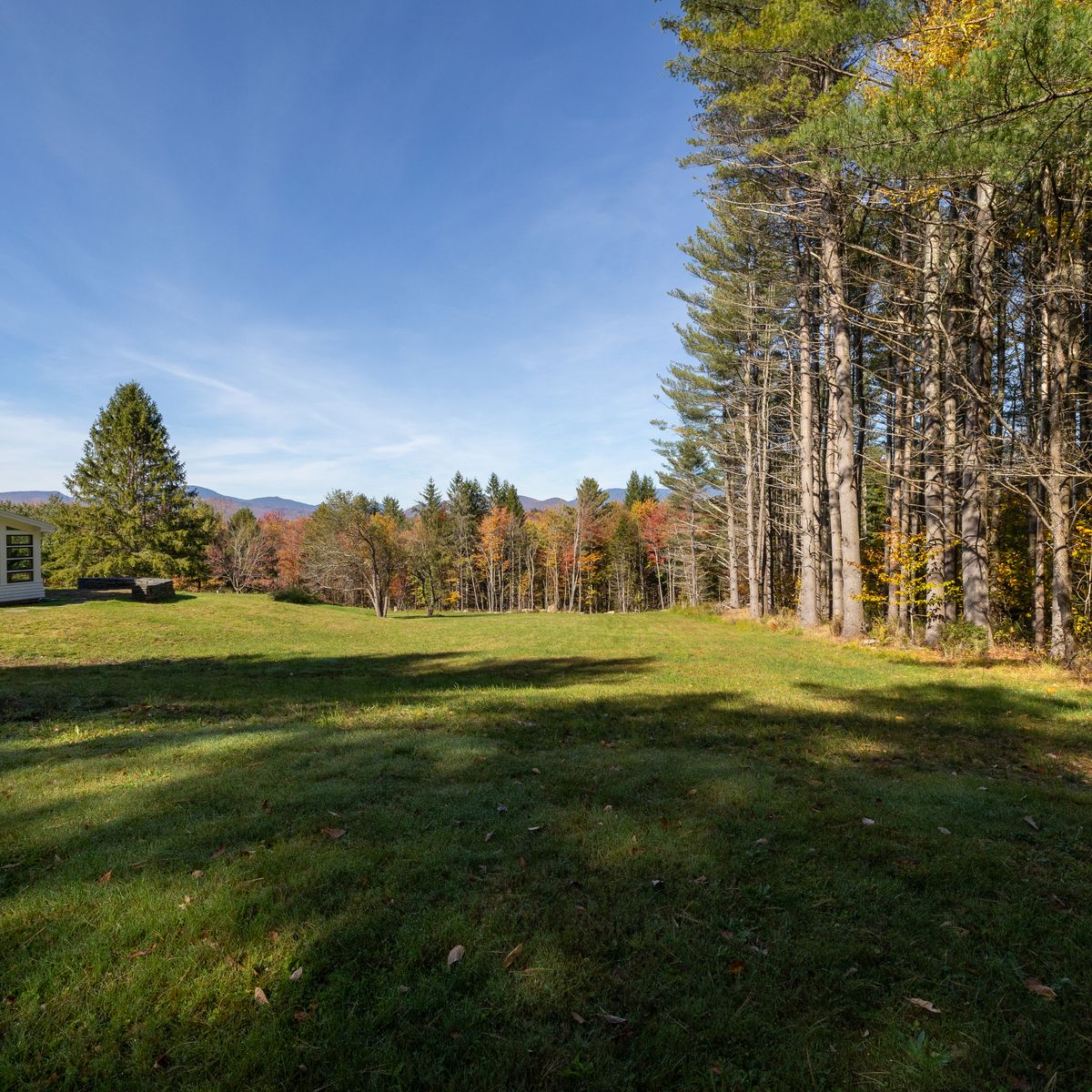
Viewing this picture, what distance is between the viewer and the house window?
69.5 ft

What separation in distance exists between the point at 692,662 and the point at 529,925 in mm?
9655

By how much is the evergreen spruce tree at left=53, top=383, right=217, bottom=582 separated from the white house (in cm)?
1288

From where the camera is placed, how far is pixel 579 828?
4.12 m

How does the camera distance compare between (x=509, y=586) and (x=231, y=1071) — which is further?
(x=509, y=586)

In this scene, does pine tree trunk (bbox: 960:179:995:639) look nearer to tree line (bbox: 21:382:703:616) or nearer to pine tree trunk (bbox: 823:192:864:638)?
pine tree trunk (bbox: 823:192:864:638)

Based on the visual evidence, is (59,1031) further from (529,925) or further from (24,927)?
(529,925)

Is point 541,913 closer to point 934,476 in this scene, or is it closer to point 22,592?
point 934,476

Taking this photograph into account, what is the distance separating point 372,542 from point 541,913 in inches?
1183

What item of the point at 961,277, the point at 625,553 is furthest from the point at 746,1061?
the point at 625,553

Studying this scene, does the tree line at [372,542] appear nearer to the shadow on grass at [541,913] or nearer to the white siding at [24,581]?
the white siding at [24,581]

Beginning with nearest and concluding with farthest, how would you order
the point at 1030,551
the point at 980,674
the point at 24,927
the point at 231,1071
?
1. the point at 231,1071
2. the point at 24,927
3. the point at 980,674
4. the point at 1030,551

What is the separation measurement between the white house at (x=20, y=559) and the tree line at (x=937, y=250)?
1027 inches

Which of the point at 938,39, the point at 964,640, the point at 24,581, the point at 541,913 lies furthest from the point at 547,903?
the point at 24,581

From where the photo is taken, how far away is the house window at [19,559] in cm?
2117
